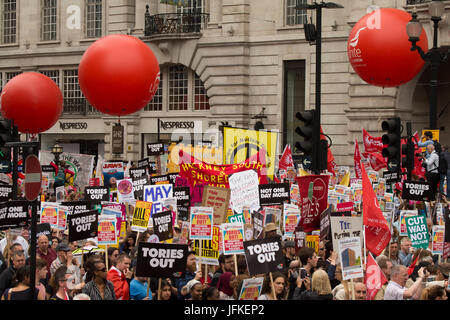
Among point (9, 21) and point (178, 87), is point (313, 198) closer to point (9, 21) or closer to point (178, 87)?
point (178, 87)

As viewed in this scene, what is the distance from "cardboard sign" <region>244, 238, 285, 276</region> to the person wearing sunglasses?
179 cm

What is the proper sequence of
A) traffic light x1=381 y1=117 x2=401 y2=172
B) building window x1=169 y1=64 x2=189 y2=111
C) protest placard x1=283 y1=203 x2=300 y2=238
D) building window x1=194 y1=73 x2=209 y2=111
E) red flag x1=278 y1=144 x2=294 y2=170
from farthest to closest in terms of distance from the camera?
building window x1=169 y1=64 x2=189 y2=111 → building window x1=194 y1=73 x2=209 y2=111 → red flag x1=278 y1=144 x2=294 y2=170 → protest placard x1=283 y1=203 x2=300 y2=238 → traffic light x1=381 y1=117 x2=401 y2=172

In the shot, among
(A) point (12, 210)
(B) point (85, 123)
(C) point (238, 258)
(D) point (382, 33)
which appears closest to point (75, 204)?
(A) point (12, 210)

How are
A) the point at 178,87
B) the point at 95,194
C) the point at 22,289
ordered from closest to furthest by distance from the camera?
1. the point at 22,289
2. the point at 95,194
3. the point at 178,87

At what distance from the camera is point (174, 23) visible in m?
39.2

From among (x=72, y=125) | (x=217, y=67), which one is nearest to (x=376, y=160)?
(x=217, y=67)

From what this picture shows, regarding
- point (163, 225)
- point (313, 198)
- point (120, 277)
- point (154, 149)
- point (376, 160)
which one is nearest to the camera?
point (120, 277)

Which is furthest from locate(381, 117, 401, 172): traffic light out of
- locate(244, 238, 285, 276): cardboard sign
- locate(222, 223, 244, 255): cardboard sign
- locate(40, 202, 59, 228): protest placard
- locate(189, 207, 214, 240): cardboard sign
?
locate(40, 202, 59, 228): protest placard

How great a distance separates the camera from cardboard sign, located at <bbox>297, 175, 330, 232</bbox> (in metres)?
15.2

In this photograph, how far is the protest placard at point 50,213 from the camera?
16766mm

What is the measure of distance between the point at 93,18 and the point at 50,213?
26.9 m

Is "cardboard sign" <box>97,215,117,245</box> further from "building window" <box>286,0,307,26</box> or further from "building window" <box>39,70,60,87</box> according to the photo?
"building window" <box>39,70,60,87</box>

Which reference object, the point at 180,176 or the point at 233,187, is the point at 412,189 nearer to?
the point at 233,187

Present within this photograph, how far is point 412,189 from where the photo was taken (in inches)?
711
